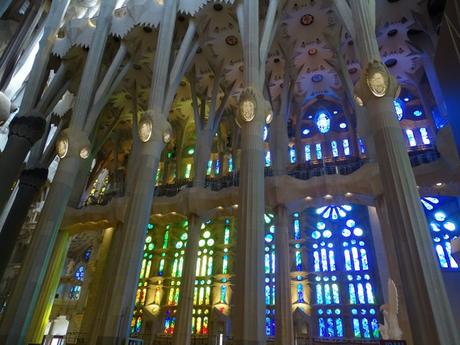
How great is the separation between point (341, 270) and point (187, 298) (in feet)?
26.7

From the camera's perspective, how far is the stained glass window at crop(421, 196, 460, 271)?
15.3 metres

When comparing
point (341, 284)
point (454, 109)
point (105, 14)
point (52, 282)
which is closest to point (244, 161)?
point (454, 109)

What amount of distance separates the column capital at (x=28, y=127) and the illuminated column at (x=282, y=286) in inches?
419

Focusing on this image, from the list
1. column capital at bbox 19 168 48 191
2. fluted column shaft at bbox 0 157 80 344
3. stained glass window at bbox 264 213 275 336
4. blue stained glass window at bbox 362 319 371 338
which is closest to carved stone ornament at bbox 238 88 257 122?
fluted column shaft at bbox 0 157 80 344

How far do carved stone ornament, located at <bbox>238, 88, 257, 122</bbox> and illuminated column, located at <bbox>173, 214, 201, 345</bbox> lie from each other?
6623 millimetres

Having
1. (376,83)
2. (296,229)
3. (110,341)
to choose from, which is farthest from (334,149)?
(110,341)

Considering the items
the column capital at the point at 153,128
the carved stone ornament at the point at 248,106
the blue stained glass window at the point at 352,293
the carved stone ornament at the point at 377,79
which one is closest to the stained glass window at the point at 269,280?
the blue stained glass window at the point at 352,293

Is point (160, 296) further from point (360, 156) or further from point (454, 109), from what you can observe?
point (454, 109)

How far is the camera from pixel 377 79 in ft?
28.9

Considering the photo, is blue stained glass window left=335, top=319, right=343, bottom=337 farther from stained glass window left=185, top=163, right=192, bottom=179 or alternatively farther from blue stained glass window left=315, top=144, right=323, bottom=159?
stained glass window left=185, top=163, right=192, bottom=179

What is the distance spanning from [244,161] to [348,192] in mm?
5972

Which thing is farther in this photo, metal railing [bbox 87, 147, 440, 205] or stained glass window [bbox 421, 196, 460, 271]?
stained glass window [bbox 421, 196, 460, 271]

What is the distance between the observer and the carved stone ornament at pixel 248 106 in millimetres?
10164

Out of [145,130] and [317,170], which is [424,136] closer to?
[317,170]
